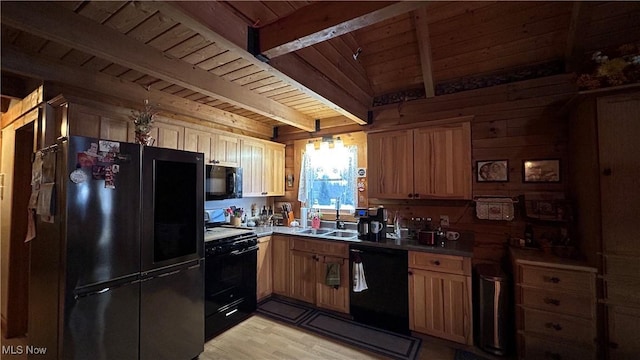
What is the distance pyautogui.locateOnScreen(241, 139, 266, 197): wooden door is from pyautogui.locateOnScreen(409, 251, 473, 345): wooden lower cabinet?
2.22 metres

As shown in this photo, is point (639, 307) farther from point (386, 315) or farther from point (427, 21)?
point (427, 21)

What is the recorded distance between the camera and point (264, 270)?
337cm

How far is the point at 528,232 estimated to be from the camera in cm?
258

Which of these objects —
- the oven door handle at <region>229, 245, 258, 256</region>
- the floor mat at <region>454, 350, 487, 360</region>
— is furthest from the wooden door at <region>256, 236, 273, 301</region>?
the floor mat at <region>454, 350, 487, 360</region>

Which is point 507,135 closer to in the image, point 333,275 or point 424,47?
point 424,47

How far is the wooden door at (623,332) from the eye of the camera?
1.84m

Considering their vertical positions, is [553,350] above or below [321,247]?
below

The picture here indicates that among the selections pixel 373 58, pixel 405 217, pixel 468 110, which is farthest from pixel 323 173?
pixel 468 110

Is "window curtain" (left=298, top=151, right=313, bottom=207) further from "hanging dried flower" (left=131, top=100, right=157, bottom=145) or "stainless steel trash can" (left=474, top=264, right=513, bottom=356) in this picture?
"stainless steel trash can" (left=474, top=264, right=513, bottom=356)

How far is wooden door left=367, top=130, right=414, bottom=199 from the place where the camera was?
3062 millimetres

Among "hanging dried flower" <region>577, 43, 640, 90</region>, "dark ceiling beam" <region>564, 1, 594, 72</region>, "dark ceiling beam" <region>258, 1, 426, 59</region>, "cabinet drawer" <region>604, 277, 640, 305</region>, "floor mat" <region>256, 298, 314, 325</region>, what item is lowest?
"floor mat" <region>256, 298, 314, 325</region>

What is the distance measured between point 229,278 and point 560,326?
2.95 meters

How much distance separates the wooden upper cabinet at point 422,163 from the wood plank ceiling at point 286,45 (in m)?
0.50

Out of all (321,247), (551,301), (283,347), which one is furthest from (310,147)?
(551,301)
